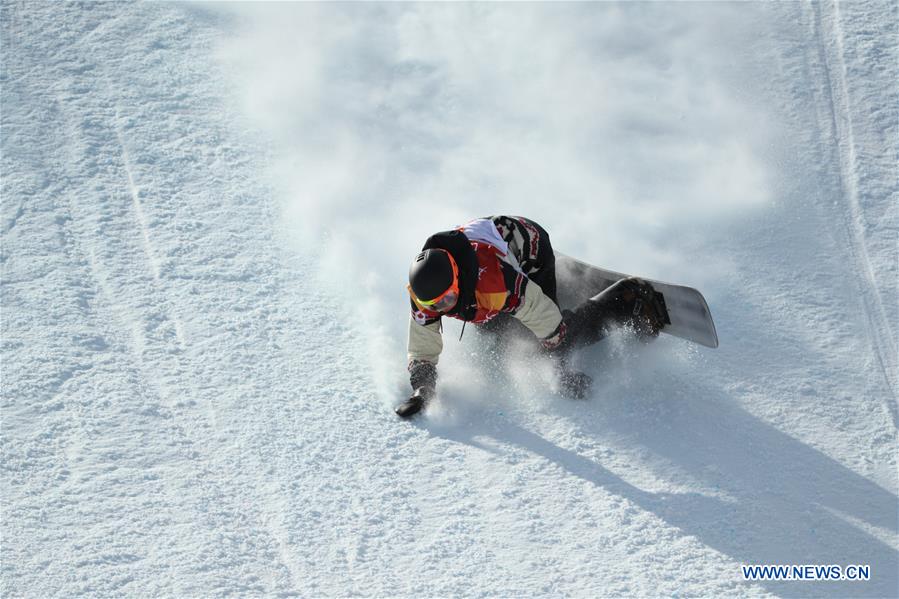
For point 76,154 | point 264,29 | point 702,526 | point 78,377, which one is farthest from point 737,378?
point 264,29

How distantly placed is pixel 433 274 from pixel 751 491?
1.92m

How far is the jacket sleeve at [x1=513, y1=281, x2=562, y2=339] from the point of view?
205 inches

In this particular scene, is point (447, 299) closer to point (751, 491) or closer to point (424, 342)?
point (424, 342)

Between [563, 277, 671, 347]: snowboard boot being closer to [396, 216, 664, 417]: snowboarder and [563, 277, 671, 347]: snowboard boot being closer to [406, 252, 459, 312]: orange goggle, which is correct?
[396, 216, 664, 417]: snowboarder

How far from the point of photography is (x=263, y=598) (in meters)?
4.40

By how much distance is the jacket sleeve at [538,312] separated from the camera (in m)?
5.20

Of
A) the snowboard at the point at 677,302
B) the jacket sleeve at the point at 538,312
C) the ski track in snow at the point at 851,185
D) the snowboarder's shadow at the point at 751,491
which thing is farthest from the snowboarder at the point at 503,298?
the ski track in snow at the point at 851,185

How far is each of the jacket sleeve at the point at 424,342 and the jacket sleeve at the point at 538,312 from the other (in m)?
0.46

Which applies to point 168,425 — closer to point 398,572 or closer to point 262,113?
point 398,572

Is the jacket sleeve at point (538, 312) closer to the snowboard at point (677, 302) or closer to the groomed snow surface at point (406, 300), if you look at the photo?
the groomed snow surface at point (406, 300)

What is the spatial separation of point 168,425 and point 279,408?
0.62 meters

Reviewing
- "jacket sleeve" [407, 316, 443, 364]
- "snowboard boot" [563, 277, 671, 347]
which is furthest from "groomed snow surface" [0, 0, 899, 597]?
"jacket sleeve" [407, 316, 443, 364]

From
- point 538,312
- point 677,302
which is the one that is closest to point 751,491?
point 677,302

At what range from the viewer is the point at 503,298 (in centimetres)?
507
